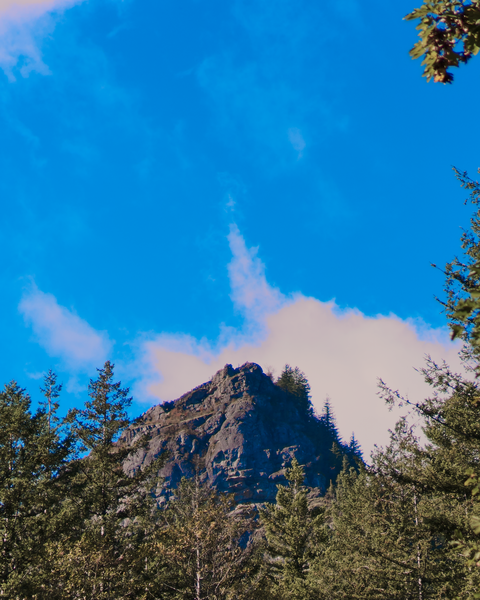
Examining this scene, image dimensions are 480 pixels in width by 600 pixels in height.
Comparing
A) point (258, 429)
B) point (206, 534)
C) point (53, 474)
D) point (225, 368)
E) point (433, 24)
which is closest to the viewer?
point (433, 24)

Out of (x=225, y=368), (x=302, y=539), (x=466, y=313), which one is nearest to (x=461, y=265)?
(x=466, y=313)

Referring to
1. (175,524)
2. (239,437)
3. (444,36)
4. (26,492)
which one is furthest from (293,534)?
(239,437)

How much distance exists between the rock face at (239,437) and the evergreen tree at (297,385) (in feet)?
5.67

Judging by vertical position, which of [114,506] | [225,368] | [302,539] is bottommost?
[302,539]

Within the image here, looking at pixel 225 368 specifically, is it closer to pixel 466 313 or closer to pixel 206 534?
pixel 206 534

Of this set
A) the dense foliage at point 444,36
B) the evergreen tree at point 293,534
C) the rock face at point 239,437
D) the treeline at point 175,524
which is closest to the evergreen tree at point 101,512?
the treeline at point 175,524

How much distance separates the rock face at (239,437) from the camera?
9631cm

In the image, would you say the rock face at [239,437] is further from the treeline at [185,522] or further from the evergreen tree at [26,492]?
the evergreen tree at [26,492]

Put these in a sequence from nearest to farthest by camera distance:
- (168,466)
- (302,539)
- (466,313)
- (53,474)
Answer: (466,313) → (53,474) → (302,539) → (168,466)

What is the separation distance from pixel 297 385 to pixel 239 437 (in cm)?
2694

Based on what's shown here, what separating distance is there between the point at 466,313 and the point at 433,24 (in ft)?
6.24

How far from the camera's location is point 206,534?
1297 centimetres

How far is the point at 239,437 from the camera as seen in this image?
101812 millimetres

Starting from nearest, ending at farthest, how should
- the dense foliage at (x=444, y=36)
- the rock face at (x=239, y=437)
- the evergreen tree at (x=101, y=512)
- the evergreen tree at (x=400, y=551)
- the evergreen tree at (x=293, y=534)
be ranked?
the dense foliage at (x=444, y=36) < the evergreen tree at (x=101, y=512) < the evergreen tree at (x=400, y=551) < the evergreen tree at (x=293, y=534) < the rock face at (x=239, y=437)
